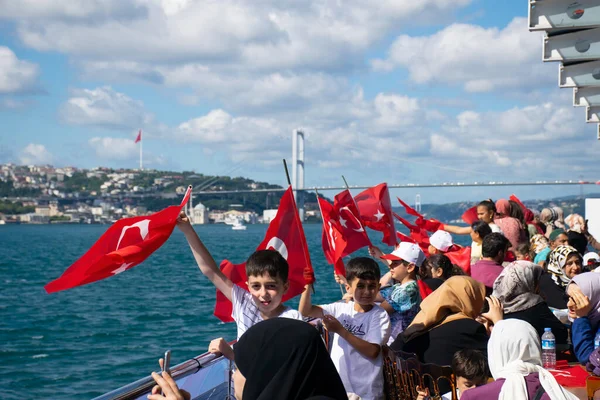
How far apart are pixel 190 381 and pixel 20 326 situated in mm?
16977

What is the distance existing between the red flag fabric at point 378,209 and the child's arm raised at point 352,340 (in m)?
3.10

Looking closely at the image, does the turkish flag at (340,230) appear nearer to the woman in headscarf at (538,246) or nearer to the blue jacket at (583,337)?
the blue jacket at (583,337)

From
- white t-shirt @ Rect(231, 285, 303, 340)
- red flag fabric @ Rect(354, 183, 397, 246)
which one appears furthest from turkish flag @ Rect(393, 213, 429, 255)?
white t-shirt @ Rect(231, 285, 303, 340)

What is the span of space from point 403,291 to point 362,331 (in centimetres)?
72

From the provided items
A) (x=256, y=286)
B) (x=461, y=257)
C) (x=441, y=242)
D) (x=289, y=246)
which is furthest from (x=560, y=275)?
(x=256, y=286)

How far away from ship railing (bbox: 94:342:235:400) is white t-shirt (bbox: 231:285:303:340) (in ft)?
0.72

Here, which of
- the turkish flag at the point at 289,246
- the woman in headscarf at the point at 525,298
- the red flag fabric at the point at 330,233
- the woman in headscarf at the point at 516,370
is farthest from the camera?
the red flag fabric at the point at 330,233

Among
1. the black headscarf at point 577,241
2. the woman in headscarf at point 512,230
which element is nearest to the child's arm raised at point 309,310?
the woman in headscarf at point 512,230

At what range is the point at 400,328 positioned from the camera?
4266 mm

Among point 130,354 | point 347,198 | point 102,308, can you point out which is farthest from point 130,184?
point 347,198

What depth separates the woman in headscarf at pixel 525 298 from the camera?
452cm

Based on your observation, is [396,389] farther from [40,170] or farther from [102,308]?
[40,170]

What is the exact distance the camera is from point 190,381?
9.91ft

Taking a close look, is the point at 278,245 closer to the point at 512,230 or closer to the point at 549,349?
the point at 549,349
